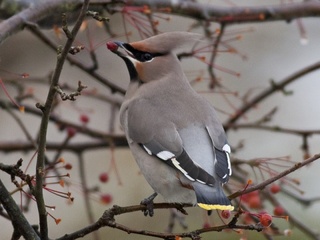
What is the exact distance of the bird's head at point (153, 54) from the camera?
9.88ft

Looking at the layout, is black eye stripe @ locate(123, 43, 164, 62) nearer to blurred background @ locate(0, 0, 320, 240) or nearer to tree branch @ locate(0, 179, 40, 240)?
tree branch @ locate(0, 179, 40, 240)

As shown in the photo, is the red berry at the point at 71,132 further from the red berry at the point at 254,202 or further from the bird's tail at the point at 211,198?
the bird's tail at the point at 211,198

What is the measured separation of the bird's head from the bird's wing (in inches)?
6.6

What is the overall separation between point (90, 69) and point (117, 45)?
1.86 feet

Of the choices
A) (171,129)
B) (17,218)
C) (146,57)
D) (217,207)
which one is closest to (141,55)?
(146,57)

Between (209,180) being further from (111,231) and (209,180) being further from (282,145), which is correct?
(282,145)

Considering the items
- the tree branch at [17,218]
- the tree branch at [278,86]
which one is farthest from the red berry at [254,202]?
the tree branch at [17,218]

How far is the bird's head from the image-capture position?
3.01 meters

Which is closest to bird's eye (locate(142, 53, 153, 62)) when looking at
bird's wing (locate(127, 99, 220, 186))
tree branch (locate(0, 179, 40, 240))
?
bird's wing (locate(127, 99, 220, 186))

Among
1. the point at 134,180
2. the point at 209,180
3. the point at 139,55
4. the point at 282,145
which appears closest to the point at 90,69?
the point at 139,55

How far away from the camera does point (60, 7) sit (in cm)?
301

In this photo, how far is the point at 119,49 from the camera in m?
2.99

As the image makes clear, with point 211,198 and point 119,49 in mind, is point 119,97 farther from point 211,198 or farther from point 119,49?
point 211,198

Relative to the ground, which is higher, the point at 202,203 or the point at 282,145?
the point at 282,145
